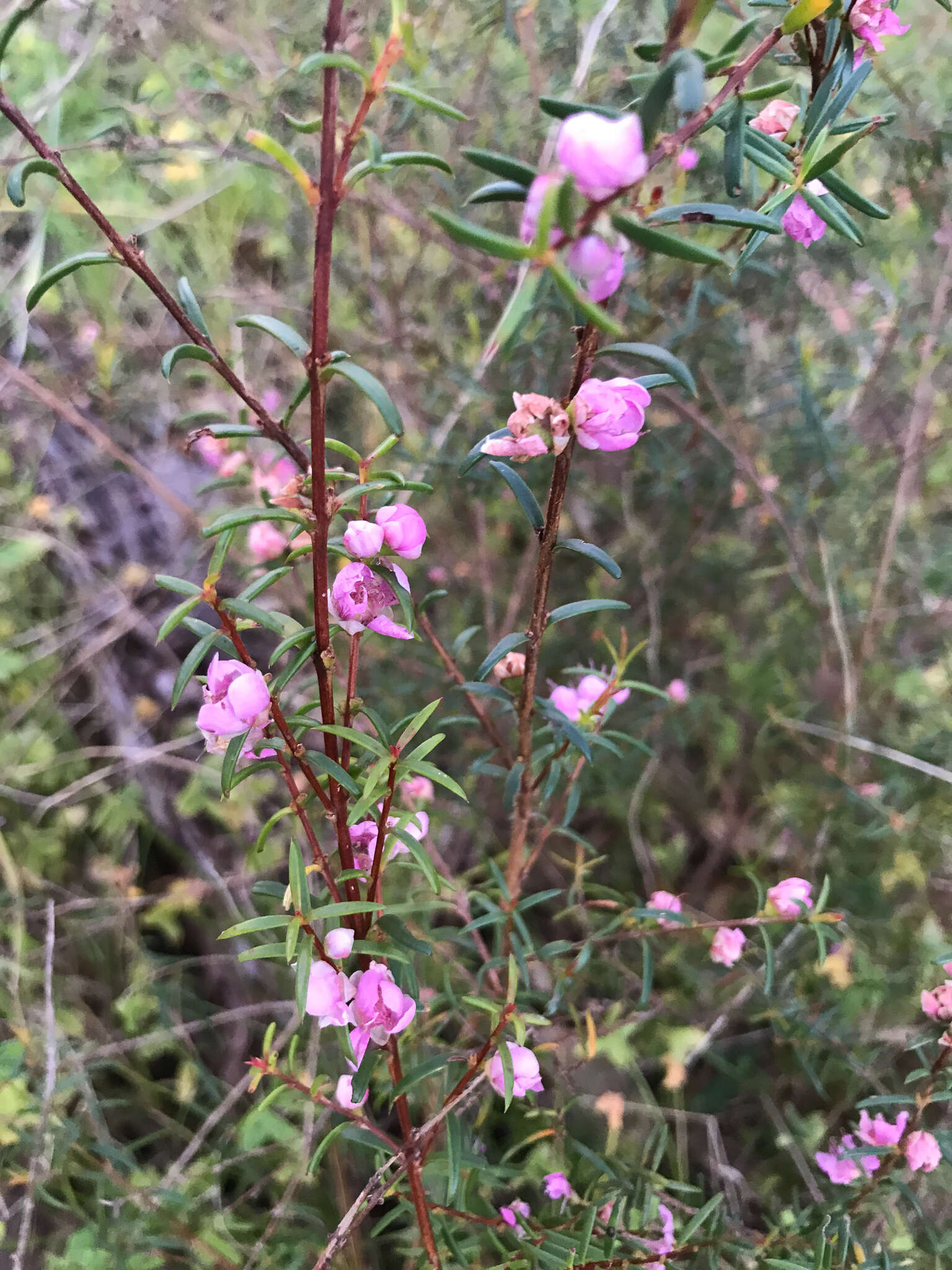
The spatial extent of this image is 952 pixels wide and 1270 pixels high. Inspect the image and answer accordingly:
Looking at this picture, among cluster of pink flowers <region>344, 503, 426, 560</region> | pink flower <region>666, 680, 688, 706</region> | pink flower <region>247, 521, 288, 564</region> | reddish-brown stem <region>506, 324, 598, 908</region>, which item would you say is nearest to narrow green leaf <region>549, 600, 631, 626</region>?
reddish-brown stem <region>506, 324, 598, 908</region>

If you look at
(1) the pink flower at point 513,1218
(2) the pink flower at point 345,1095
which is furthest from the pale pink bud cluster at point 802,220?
(1) the pink flower at point 513,1218

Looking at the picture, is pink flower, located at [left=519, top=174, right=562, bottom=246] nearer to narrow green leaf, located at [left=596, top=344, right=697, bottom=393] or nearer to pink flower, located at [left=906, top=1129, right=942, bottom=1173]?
narrow green leaf, located at [left=596, top=344, right=697, bottom=393]

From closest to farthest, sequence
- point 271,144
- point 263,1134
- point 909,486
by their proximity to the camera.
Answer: point 271,144 → point 263,1134 → point 909,486

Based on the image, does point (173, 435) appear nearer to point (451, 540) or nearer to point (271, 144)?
point (451, 540)

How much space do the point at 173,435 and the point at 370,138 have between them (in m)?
1.69

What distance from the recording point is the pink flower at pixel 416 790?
2.14ft

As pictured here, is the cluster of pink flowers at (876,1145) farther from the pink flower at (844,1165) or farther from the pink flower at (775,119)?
the pink flower at (775,119)

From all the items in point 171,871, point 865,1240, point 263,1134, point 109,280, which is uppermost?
point 109,280

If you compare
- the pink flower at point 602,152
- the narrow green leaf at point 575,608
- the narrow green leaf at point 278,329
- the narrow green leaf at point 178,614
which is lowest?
the narrow green leaf at point 575,608

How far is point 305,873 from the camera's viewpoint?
0.47 meters

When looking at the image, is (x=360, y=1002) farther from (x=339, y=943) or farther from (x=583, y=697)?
(x=583, y=697)

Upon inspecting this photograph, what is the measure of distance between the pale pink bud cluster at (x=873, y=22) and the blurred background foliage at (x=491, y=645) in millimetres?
466

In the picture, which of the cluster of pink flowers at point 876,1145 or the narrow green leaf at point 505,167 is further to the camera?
the cluster of pink flowers at point 876,1145

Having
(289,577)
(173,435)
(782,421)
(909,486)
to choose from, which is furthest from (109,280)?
(909,486)
